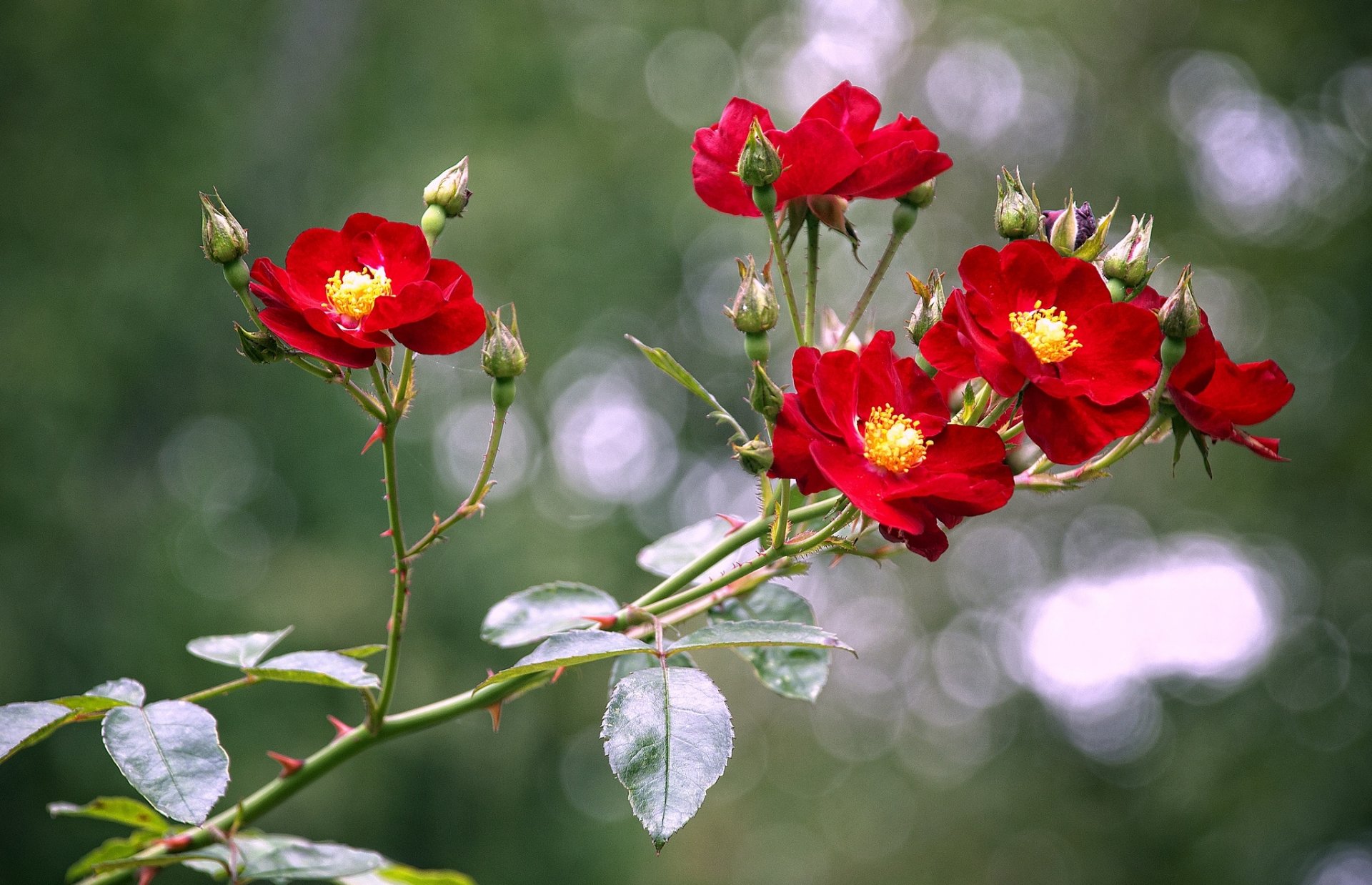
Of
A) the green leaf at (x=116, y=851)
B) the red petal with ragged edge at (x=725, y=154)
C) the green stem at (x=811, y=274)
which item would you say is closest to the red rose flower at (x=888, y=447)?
the green stem at (x=811, y=274)

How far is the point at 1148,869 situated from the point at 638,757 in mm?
8054

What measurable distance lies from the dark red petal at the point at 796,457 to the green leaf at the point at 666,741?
0.55 ft

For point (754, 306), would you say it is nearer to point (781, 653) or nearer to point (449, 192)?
point (449, 192)

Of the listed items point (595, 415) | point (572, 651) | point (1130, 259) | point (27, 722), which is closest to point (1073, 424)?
point (1130, 259)

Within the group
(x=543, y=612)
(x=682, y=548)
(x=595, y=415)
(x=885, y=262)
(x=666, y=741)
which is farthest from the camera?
(x=595, y=415)

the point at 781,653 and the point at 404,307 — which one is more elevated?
the point at 404,307

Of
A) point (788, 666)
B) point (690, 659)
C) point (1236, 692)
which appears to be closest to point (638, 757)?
point (690, 659)

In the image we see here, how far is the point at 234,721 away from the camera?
4.88 metres

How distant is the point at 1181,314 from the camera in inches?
32.6

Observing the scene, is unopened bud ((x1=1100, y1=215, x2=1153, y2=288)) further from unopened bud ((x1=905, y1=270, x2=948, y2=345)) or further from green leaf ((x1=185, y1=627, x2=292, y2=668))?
green leaf ((x1=185, y1=627, x2=292, y2=668))

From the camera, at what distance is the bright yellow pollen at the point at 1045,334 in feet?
2.72

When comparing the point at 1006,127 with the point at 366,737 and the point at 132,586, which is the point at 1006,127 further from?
the point at 366,737

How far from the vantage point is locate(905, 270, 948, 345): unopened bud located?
0.86 metres

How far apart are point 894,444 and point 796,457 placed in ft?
0.26
